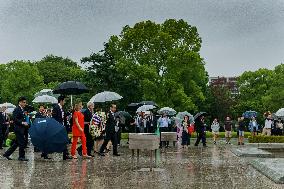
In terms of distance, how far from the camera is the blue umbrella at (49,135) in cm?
1576

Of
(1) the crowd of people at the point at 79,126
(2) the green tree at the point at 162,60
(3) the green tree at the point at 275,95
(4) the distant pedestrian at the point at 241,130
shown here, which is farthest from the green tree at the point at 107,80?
(1) the crowd of people at the point at 79,126

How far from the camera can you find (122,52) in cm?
6006

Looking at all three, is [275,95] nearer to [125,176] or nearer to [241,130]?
[241,130]

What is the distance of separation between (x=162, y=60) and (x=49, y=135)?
141 ft

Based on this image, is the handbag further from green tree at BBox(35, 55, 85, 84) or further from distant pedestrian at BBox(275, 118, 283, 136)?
green tree at BBox(35, 55, 85, 84)

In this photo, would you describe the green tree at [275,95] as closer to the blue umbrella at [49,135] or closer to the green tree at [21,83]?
the green tree at [21,83]

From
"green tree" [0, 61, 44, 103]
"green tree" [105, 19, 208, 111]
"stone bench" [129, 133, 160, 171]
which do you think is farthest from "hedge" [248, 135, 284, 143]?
"green tree" [0, 61, 44, 103]

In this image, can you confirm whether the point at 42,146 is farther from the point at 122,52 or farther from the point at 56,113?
the point at 122,52

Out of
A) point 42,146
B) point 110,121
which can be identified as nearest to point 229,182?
point 42,146

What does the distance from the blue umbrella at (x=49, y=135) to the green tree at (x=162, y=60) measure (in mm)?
39563

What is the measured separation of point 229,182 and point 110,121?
932 cm

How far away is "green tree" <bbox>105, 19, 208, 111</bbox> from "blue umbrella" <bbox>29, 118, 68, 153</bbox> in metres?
39.6

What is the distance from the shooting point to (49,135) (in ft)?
51.7

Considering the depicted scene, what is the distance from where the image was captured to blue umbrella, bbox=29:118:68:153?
15758 mm
